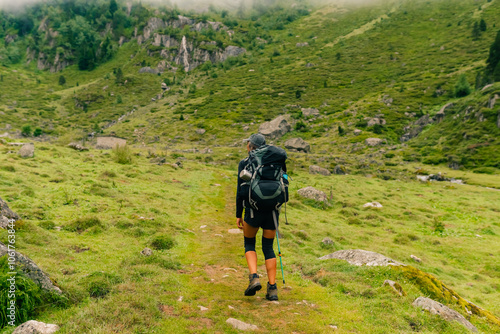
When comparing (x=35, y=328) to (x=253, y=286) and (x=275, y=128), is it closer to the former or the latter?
(x=253, y=286)

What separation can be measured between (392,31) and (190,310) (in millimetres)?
172358

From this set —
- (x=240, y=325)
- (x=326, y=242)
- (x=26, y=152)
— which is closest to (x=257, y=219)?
(x=240, y=325)

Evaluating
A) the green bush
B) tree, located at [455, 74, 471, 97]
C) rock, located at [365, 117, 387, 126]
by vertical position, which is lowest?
rock, located at [365, 117, 387, 126]

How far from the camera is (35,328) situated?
3.74 meters

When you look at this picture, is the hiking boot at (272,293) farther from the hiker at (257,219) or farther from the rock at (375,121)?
the rock at (375,121)

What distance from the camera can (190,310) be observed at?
5254 millimetres

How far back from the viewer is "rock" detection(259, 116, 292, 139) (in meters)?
74.7

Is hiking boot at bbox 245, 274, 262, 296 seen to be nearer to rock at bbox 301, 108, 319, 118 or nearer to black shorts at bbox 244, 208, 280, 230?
black shorts at bbox 244, 208, 280, 230

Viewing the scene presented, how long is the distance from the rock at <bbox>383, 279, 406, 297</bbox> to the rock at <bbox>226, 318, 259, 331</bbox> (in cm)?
388

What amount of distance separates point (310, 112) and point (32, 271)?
8855cm

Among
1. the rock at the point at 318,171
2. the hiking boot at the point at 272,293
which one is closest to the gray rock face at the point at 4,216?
the hiking boot at the point at 272,293

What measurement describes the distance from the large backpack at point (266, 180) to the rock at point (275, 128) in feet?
225

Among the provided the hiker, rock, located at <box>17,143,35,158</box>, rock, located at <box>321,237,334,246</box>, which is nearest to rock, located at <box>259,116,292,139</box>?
rock, located at <box>17,143,35,158</box>

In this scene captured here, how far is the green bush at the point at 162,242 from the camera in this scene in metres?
9.53
